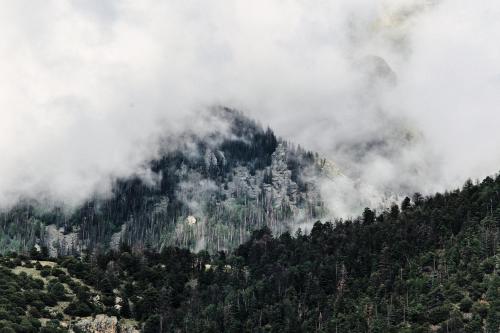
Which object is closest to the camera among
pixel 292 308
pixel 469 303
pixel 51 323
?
pixel 469 303

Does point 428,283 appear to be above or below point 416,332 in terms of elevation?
above

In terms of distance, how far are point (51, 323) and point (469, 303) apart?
323 feet

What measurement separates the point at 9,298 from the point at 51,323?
43.4 ft

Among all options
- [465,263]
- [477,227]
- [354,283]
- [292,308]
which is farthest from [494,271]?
[292,308]

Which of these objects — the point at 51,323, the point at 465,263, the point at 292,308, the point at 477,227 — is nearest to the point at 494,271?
the point at 465,263

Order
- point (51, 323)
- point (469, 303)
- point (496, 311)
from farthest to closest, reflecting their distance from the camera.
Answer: point (51, 323)
point (469, 303)
point (496, 311)

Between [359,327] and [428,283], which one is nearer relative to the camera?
[359,327]

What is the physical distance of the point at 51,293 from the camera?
199 metres

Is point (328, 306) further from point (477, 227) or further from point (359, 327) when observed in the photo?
point (477, 227)

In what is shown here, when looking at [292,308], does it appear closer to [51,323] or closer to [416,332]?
[416,332]

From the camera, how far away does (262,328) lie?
7589 inches

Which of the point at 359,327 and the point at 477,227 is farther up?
the point at 477,227

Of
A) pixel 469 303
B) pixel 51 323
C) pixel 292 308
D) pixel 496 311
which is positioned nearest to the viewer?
pixel 496 311

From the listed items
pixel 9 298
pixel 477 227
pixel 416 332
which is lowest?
pixel 416 332
